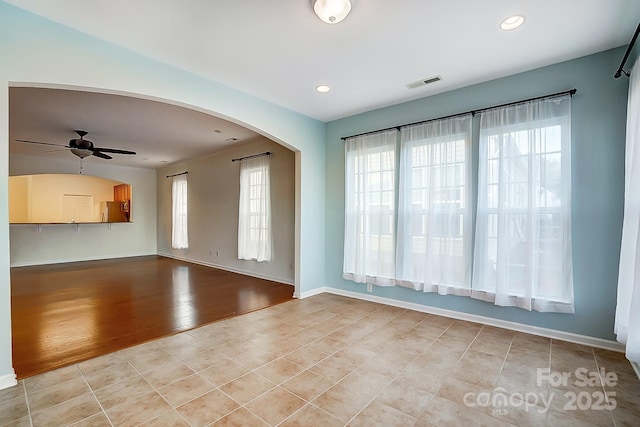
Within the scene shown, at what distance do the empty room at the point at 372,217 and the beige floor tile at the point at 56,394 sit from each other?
1 centimetres

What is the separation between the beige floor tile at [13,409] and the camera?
5.84ft

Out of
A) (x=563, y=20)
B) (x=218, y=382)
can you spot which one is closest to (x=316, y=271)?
(x=218, y=382)

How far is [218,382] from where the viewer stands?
87.0 inches

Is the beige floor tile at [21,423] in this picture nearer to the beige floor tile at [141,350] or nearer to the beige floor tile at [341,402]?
the beige floor tile at [141,350]

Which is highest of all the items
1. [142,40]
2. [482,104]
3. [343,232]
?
[142,40]

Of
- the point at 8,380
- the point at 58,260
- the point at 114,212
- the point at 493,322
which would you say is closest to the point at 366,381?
the point at 493,322

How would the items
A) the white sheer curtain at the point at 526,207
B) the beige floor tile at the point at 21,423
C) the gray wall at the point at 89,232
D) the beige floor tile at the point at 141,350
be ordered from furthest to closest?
the gray wall at the point at 89,232 → the white sheer curtain at the point at 526,207 → the beige floor tile at the point at 141,350 → the beige floor tile at the point at 21,423

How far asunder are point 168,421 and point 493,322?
10.9ft

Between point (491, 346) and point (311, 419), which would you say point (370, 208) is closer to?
point (491, 346)

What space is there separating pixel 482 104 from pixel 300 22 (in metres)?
2.36

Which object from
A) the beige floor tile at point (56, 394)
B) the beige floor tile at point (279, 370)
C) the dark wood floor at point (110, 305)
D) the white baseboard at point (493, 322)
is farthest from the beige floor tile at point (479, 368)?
the beige floor tile at point (56, 394)

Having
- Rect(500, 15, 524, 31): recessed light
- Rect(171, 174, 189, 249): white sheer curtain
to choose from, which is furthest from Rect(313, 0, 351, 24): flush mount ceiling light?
Rect(171, 174, 189, 249): white sheer curtain

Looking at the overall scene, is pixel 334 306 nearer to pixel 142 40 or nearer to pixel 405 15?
pixel 405 15

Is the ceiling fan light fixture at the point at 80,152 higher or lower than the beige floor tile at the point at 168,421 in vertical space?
higher
